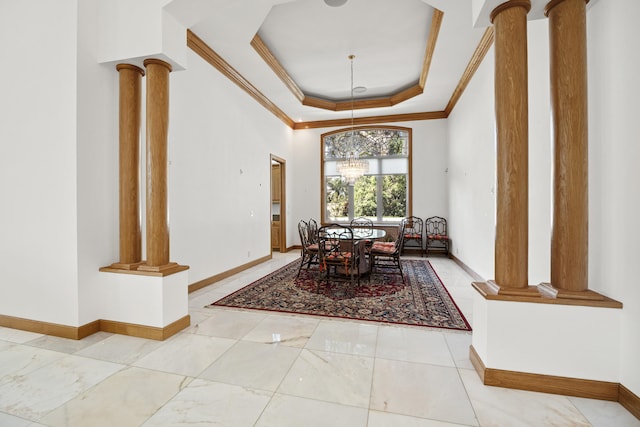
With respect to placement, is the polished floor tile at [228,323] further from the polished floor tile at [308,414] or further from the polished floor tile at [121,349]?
the polished floor tile at [308,414]

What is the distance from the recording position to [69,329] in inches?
99.1

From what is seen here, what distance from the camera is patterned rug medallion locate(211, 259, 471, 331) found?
302 cm

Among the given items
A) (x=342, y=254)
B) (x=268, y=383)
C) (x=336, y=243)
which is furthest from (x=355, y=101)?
(x=268, y=383)

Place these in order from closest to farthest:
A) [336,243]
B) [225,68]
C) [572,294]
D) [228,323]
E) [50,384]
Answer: [572,294] < [50,384] < [228,323] < [336,243] < [225,68]

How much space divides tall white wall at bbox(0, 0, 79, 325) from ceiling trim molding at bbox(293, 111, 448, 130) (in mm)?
5828

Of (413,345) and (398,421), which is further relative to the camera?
(413,345)

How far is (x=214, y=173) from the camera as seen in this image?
4.43m

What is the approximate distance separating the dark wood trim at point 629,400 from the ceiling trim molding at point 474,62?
3.96 metres

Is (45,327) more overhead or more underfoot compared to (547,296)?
more underfoot

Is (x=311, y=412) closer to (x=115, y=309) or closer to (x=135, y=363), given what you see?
(x=135, y=363)

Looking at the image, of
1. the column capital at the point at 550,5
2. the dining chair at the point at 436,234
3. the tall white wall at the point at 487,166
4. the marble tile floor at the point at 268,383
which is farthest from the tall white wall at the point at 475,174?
the marble tile floor at the point at 268,383

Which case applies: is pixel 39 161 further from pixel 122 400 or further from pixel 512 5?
pixel 512 5

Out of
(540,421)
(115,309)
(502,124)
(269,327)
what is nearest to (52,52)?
(115,309)

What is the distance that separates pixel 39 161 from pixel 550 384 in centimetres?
428
